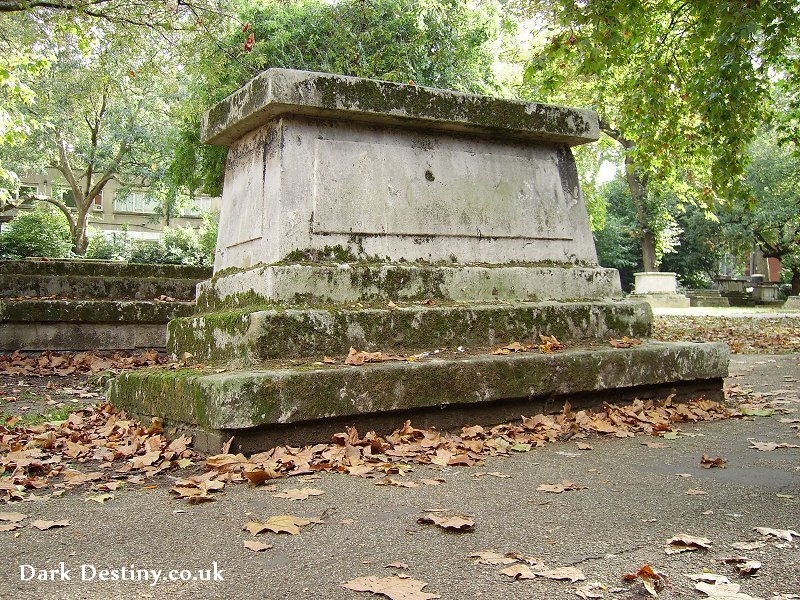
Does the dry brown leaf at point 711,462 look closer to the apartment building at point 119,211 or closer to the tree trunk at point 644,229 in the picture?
the tree trunk at point 644,229

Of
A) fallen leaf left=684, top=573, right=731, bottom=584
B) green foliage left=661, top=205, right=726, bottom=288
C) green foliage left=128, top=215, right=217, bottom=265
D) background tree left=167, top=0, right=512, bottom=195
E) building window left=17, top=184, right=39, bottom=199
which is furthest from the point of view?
green foliage left=661, top=205, right=726, bottom=288

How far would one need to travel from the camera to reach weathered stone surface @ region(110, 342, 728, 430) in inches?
144

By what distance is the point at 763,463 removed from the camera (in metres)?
3.84

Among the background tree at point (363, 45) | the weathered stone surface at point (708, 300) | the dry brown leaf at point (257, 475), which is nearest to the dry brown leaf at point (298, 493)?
the dry brown leaf at point (257, 475)

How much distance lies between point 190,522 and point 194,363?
6.74 ft

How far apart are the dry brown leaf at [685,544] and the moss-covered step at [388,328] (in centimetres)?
226

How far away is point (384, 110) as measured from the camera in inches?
186

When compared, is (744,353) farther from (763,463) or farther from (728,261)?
(728,261)

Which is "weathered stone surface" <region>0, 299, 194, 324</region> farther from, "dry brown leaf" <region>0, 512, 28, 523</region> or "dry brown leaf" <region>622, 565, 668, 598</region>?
"dry brown leaf" <region>622, 565, 668, 598</region>

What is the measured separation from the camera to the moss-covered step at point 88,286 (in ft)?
28.1

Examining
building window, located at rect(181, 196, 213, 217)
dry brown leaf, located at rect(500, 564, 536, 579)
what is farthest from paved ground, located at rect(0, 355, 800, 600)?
building window, located at rect(181, 196, 213, 217)

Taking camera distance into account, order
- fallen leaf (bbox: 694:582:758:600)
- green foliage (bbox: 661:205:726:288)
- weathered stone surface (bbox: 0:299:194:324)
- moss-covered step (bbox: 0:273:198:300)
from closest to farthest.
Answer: fallen leaf (bbox: 694:582:758:600) < weathered stone surface (bbox: 0:299:194:324) < moss-covered step (bbox: 0:273:198:300) < green foliage (bbox: 661:205:726:288)

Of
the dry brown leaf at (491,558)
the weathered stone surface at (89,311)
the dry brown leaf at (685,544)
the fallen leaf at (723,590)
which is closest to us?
the fallen leaf at (723,590)

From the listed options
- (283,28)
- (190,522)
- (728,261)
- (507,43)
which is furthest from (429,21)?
(728,261)
